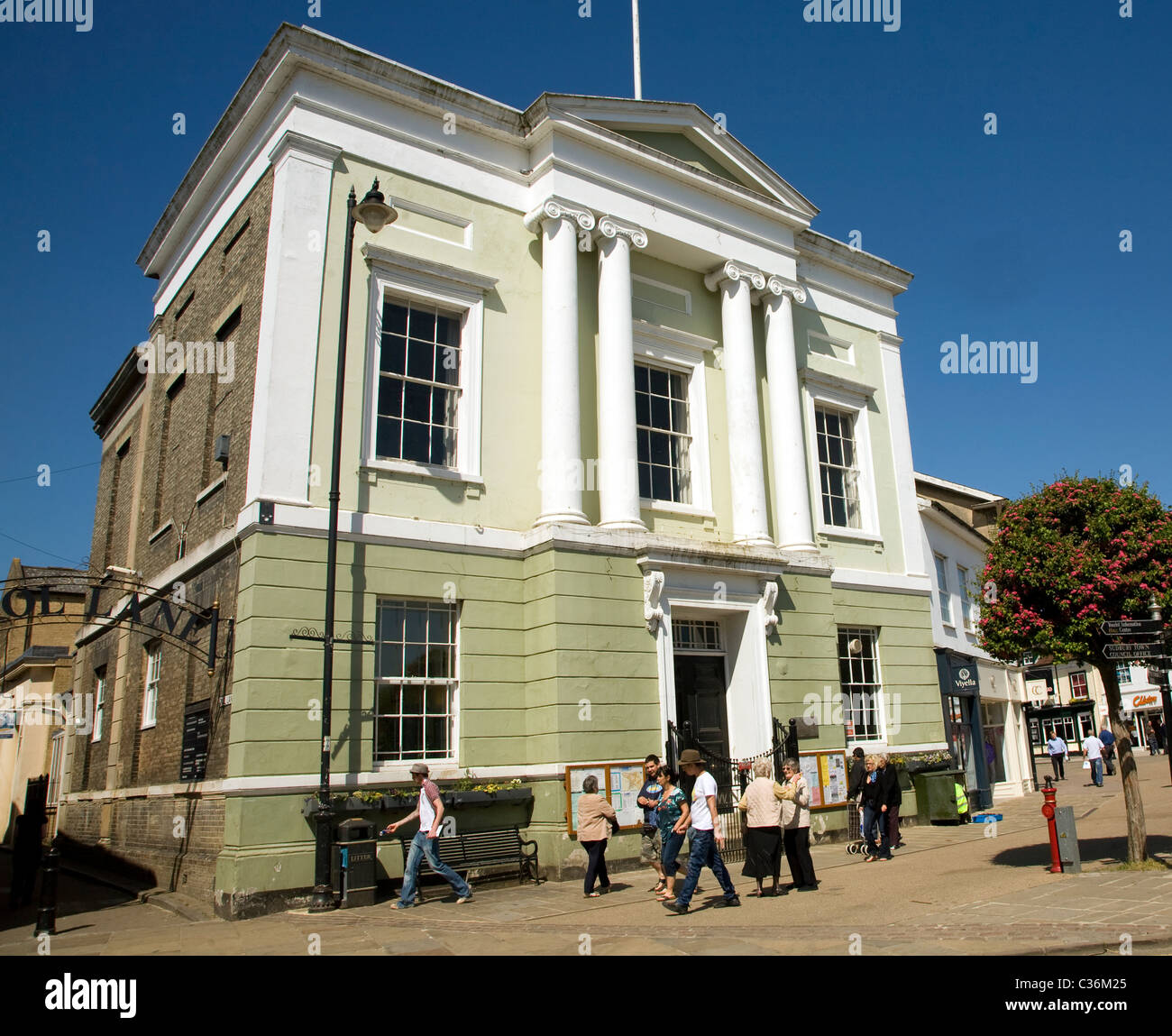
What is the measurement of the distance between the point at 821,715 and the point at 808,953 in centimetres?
953

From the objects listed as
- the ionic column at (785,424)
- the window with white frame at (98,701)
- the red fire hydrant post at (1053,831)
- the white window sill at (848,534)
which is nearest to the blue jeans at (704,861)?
the red fire hydrant post at (1053,831)

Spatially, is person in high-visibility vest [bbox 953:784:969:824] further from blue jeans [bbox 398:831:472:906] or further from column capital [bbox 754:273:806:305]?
blue jeans [bbox 398:831:472:906]

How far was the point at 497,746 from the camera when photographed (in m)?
14.4

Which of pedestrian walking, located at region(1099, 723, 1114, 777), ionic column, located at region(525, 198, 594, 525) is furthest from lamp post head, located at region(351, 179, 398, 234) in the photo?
pedestrian walking, located at region(1099, 723, 1114, 777)

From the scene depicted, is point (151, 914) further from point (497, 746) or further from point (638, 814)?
point (638, 814)

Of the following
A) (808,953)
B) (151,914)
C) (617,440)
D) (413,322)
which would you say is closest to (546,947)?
(808,953)

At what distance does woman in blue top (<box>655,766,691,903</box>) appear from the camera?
36.2ft

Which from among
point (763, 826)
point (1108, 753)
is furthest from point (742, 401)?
point (1108, 753)

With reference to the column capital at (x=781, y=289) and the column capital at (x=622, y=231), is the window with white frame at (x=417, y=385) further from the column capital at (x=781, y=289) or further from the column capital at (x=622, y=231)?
the column capital at (x=781, y=289)

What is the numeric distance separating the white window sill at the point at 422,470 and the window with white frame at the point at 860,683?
8.80 metres

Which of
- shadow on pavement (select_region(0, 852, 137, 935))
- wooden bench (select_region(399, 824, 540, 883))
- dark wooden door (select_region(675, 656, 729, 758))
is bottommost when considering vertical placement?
shadow on pavement (select_region(0, 852, 137, 935))

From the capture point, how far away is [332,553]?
1296 cm

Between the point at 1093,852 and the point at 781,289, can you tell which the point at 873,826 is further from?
the point at 781,289

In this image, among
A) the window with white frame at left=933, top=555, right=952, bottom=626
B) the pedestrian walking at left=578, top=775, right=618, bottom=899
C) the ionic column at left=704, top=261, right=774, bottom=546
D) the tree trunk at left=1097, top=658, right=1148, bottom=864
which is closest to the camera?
the tree trunk at left=1097, top=658, right=1148, bottom=864
